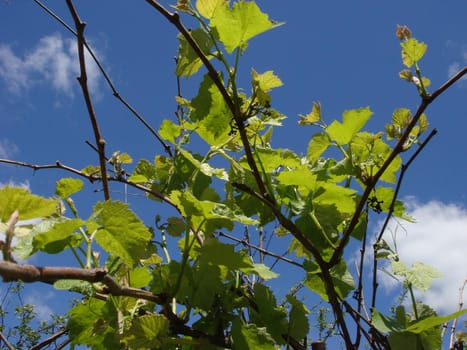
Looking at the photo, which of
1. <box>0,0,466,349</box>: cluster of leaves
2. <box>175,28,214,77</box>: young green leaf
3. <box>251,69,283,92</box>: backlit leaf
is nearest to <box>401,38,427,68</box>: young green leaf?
<box>0,0,466,349</box>: cluster of leaves

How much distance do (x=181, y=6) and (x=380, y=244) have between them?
1.81 ft

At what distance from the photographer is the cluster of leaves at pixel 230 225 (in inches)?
28.0

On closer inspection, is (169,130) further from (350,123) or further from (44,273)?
(44,273)

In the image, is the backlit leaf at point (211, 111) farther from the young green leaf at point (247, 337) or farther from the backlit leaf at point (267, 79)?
the young green leaf at point (247, 337)

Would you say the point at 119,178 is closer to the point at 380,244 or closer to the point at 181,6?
the point at 181,6

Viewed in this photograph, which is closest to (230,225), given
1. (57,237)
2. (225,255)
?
(225,255)

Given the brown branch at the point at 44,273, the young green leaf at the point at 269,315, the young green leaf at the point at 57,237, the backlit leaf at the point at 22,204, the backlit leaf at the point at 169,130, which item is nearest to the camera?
the brown branch at the point at 44,273

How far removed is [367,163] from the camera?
2.85ft

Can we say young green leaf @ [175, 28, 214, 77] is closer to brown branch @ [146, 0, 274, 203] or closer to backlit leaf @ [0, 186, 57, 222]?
brown branch @ [146, 0, 274, 203]

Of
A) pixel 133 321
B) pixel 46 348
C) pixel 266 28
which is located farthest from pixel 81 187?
pixel 46 348

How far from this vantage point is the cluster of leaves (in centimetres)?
71

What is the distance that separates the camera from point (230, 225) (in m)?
0.76

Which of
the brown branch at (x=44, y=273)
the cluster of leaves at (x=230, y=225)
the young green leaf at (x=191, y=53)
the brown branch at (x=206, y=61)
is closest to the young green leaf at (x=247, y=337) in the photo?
the cluster of leaves at (x=230, y=225)

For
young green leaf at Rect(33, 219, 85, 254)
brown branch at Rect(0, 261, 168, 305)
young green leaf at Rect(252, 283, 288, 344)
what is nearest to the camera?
brown branch at Rect(0, 261, 168, 305)
